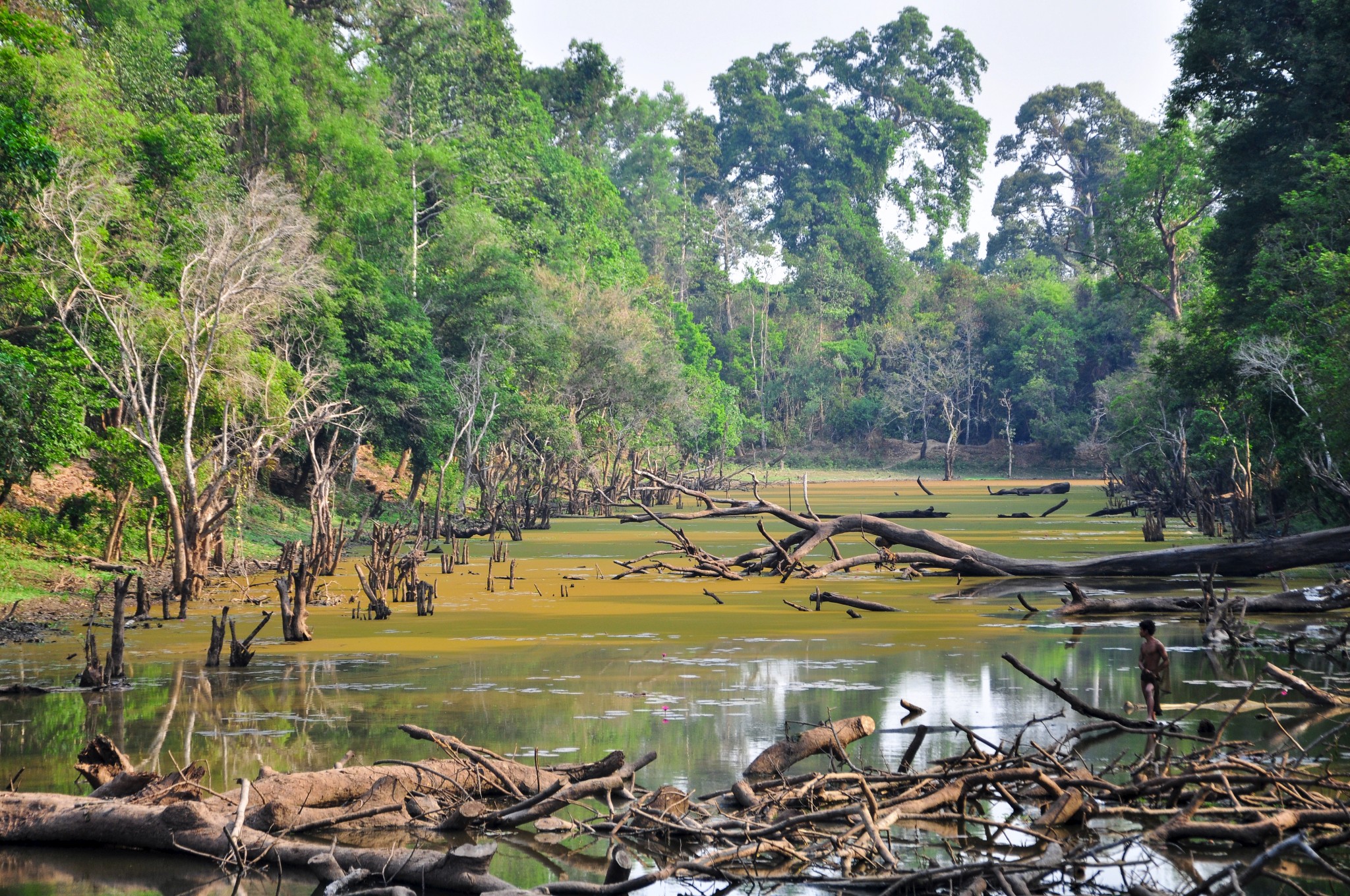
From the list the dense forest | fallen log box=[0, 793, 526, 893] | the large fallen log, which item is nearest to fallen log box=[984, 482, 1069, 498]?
the dense forest

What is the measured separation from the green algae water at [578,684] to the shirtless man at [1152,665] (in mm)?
453

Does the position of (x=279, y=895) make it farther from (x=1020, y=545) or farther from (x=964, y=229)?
(x=964, y=229)

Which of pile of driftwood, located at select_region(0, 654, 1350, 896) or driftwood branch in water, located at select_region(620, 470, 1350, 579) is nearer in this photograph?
pile of driftwood, located at select_region(0, 654, 1350, 896)

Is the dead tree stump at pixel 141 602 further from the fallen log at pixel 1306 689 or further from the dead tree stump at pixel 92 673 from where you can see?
the fallen log at pixel 1306 689

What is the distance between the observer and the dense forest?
758 inches

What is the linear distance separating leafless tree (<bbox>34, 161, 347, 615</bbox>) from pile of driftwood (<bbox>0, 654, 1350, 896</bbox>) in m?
10.1

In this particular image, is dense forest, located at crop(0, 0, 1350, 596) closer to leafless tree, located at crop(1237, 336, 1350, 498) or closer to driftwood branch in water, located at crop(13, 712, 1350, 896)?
leafless tree, located at crop(1237, 336, 1350, 498)

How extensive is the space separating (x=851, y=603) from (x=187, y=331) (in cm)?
1097

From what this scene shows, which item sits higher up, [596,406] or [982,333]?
[982,333]

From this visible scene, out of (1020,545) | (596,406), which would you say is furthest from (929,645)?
(596,406)

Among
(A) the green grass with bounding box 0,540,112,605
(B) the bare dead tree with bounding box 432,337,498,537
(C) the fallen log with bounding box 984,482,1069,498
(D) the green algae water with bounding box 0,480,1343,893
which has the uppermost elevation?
(B) the bare dead tree with bounding box 432,337,498,537

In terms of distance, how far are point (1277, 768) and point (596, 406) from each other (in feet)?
123

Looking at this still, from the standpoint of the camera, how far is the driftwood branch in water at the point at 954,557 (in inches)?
651

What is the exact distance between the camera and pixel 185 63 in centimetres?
3127
